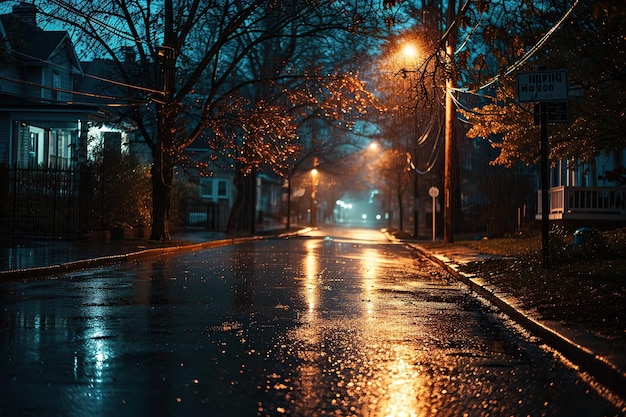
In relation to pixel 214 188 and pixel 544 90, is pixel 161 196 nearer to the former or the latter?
pixel 544 90

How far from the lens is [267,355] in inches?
326

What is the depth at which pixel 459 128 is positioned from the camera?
4519 centimetres

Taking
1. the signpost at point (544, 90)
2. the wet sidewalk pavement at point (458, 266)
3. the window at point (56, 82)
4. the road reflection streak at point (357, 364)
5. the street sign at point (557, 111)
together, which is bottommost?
the road reflection streak at point (357, 364)

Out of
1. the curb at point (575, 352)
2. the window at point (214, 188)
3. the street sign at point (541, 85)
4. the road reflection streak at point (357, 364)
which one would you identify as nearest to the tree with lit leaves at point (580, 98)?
the street sign at point (541, 85)

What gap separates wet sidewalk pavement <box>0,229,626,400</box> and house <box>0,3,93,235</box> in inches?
76.4

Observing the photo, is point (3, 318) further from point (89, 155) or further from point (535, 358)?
point (89, 155)

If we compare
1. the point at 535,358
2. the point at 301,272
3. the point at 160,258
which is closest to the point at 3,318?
the point at 535,358

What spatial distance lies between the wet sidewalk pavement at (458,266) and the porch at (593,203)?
4386 millimetres

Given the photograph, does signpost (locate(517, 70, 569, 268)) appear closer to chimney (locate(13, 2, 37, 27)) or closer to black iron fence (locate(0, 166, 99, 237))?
chimney (locate(13, 2, 37, 27))

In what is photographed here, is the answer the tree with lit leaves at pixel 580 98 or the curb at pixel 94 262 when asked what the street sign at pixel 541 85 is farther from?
the curb at pixel 94 262

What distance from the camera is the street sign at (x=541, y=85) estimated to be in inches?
583

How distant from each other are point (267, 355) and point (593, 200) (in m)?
24.6

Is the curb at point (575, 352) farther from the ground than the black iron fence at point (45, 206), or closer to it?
closer to it

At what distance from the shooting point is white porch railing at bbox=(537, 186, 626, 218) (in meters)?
29.8
